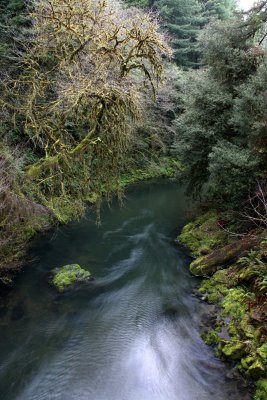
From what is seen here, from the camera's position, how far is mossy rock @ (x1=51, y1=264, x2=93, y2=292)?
1038 cm

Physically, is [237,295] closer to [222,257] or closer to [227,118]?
[222,257]

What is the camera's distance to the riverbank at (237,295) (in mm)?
6902

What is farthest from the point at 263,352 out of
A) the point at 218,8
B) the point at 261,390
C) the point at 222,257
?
the point at 218,8

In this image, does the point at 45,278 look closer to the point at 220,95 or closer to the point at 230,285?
the point at 230,285

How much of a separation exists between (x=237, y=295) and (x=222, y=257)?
1.84m

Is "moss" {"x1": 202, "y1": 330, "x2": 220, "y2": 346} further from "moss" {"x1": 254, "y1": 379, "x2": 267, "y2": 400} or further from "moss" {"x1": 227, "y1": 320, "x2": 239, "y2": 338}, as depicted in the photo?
"moss" {"x1": 254, "y1": 379, "x2": 267, "y2": 400}

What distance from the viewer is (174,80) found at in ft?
83.0

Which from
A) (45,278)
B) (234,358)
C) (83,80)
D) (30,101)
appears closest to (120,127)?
(83,80)

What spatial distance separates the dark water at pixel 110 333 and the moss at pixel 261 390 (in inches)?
10.6

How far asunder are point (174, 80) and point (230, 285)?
62.6 feet

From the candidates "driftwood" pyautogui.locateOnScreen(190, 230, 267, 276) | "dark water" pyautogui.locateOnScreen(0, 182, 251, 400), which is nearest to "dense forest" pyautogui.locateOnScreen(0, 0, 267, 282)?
"driftwood" pyautogui.locateOnScreen(190, 230, 267, 276)

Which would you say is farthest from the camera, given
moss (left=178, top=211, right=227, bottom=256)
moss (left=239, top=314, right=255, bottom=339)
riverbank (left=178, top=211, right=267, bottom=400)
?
moss (left=178, top=211, right=227, bottom=256)

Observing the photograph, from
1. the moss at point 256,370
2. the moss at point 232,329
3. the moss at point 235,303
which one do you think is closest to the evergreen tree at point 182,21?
the moss at point 235,303

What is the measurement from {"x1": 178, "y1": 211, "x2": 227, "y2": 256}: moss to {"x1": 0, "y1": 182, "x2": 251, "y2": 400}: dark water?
1.92 ft
